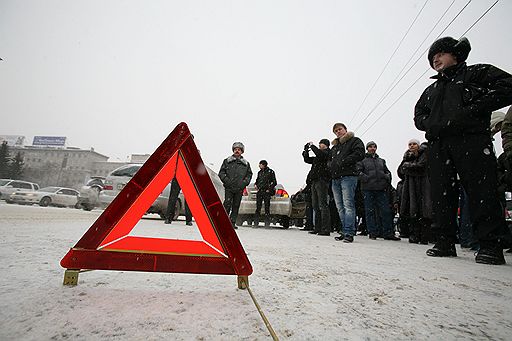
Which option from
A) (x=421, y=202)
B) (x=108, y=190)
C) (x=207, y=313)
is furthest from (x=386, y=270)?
(x=108, y=190)

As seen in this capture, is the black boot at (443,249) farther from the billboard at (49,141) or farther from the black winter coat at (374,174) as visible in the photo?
the billboard at (49,141)

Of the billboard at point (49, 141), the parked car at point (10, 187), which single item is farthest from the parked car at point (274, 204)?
the billboard at point (49, 141)

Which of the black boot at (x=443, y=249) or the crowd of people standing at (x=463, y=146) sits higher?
the crowd of people standing at (x=463, y=146)

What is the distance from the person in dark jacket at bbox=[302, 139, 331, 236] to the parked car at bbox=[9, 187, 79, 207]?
16.9 metres

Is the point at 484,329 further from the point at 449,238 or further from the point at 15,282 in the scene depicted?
the point at 449,238

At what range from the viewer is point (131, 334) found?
0.73 meters

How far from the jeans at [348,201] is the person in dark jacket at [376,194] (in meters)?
1.04

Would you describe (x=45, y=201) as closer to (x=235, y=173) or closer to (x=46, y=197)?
(x=46, y=197)

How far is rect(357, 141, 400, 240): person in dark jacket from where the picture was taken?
5.31 m

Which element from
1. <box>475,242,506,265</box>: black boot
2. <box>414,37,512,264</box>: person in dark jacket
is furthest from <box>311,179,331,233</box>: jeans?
<box>475,242,506,265</box>: black boot

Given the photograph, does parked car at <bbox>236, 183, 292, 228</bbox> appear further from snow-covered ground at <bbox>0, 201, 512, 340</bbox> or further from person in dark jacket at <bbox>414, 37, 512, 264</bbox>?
snow-covered ground at <bbox>0, 201, 512, 340</bbox>

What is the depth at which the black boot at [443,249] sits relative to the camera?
110 inches

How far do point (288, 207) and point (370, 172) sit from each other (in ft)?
8.14

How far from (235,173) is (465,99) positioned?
4.22 metres
